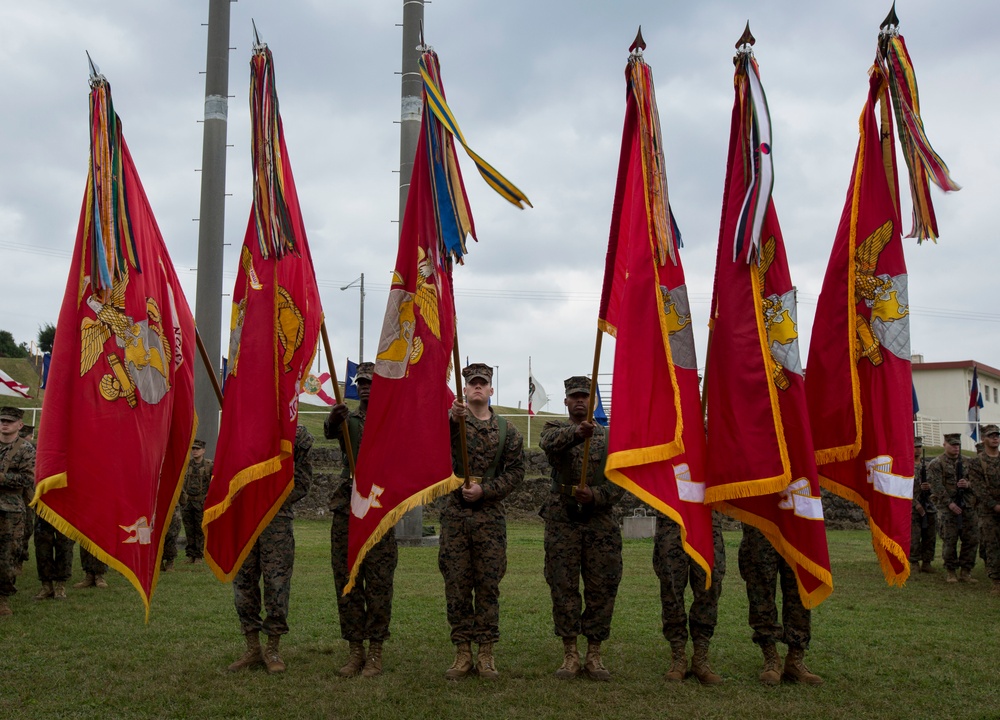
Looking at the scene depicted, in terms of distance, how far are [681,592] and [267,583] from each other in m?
3.06

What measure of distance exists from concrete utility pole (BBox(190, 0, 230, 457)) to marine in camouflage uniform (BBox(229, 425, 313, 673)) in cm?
783

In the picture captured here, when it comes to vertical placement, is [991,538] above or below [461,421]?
below

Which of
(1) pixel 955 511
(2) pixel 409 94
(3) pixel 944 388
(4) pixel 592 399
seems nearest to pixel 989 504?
(1) pixel 955 511

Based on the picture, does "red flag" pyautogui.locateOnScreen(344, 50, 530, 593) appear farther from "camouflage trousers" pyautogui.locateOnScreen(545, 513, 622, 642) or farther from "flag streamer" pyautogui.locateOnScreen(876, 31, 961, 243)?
"flag streamer" pyautogui.locateOnScreen(876, 31, 961, 243)

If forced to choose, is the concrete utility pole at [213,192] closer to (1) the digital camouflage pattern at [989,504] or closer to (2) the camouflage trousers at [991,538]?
(1) the digital camouflage pattern at [989,504]

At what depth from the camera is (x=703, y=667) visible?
6344mm

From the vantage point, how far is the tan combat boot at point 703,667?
6.29m

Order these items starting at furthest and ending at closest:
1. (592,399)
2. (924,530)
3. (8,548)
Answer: (924,530), (8,548), (592,399)

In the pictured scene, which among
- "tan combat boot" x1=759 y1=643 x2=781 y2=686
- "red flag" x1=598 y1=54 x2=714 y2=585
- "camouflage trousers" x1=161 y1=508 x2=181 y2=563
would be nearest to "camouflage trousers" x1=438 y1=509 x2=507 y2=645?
"red flag" x1=598 y1=54 x2=714 y2=585

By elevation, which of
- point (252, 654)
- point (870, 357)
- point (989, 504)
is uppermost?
point (870, 357)

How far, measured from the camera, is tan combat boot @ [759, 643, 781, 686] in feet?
20.9

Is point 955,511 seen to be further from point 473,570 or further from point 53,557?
point 53,557

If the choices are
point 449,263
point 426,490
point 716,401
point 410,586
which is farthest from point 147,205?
point 410,586

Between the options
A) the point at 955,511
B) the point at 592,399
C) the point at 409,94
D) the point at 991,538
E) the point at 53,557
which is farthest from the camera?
the point at 409,94
